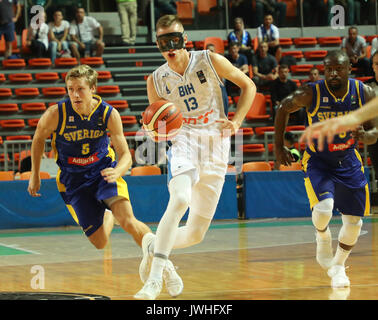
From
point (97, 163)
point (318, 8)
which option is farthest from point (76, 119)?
point (318, 8)

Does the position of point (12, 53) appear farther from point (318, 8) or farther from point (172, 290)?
point (172, 290)

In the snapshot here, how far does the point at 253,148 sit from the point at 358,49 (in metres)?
4.24

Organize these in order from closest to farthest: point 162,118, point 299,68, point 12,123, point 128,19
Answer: point 162,118 → point 12,123 → point 299,68 → point 128,19

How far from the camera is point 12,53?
1855 cm

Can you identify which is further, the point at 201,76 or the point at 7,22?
the point at 7,22

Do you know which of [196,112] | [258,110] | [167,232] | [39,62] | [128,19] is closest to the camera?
[167,232]

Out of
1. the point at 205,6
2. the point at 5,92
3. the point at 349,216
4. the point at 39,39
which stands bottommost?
the point at 349,216

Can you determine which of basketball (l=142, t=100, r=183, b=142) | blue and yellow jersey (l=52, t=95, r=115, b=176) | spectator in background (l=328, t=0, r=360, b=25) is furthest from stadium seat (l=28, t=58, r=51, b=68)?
basketball (l=142, t=100, r=183, b=142)

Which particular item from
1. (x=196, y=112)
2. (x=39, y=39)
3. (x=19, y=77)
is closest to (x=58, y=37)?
(x=39, y=39)

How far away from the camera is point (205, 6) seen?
20.3m

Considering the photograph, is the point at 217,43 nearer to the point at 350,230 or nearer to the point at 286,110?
the point at 286,110

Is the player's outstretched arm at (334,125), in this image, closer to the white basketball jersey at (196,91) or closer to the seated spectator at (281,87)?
the white basketball jersey at (196,91)

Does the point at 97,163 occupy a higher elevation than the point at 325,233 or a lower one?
higher

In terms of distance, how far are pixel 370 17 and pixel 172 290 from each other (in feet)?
55.3
